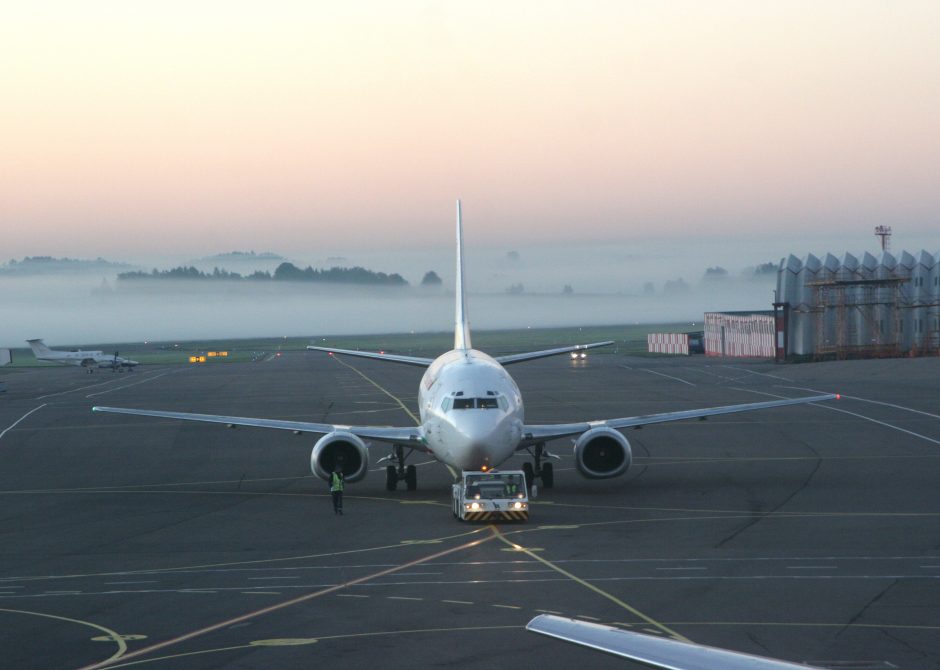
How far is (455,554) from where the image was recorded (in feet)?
91.8

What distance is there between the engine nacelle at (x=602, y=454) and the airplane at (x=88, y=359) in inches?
4735

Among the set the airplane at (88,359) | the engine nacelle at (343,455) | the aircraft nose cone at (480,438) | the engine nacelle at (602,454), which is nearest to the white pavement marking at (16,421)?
the engine nacelle at (343,455)

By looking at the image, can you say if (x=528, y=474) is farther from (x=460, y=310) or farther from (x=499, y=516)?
(x=460, y=310)

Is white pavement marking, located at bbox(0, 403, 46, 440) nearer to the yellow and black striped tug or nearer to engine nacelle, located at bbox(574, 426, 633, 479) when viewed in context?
engine nacelle, located at bbox(574, 426, 633, 479)

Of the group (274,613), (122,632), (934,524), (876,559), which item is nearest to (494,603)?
(274,613)

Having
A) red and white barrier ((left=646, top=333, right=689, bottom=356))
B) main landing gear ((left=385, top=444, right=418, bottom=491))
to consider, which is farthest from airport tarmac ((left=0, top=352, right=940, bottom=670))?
red and white barrier ((left=646, top=333, right=689, bottom=356))

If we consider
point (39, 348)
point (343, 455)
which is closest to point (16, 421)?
point (343, 455)

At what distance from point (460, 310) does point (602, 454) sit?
1160cm

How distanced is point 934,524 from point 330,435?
60.0 ft

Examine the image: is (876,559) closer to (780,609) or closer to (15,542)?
(780,609)

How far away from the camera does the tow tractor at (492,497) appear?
32.4 metres

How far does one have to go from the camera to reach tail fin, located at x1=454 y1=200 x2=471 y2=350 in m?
45.1

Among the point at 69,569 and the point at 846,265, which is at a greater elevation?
the point at 846,265

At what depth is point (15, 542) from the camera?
102 feet
